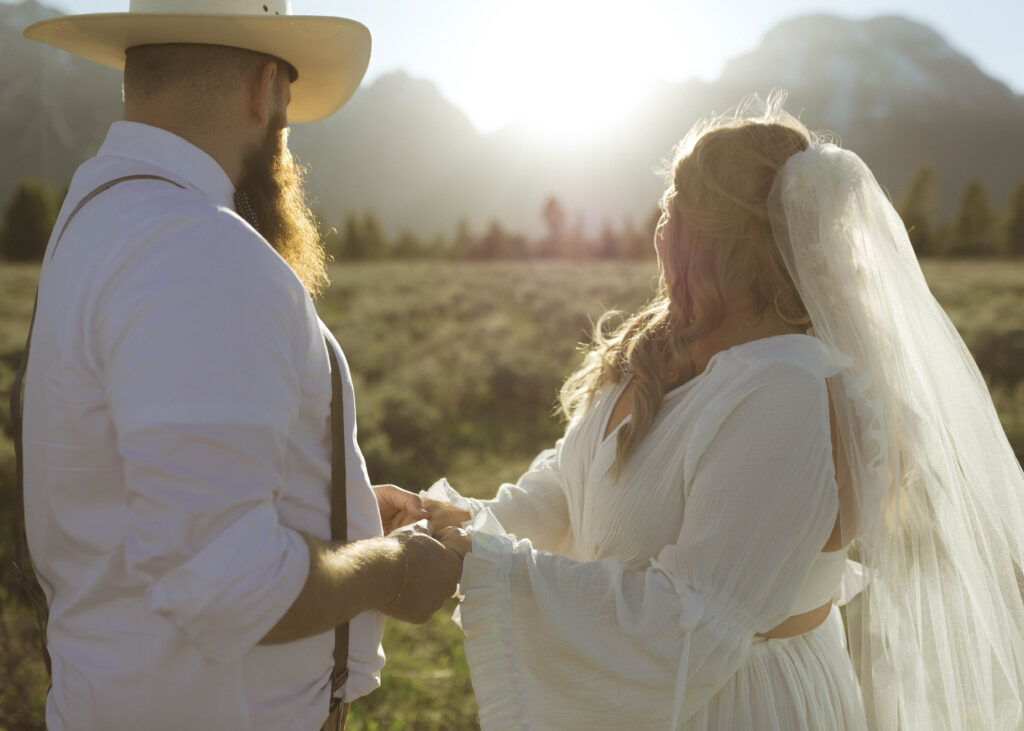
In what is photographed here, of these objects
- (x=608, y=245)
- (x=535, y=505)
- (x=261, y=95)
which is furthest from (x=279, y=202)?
(x=608, y=245)

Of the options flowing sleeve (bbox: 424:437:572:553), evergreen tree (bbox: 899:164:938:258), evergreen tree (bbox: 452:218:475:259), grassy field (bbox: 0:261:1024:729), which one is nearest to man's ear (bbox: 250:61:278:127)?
flowing sleeve (bbox: 424:437:572:553)

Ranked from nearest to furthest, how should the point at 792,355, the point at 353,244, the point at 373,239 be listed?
1. the point at 792,355
2. the point at 353,244
3. the point at 373,239

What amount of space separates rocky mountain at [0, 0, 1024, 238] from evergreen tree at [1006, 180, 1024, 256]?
253 ft

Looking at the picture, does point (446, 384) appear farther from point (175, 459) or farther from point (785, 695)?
point (175, 459)

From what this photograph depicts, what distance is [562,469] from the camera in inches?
112

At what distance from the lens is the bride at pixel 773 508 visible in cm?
203

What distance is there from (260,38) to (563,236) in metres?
56.5

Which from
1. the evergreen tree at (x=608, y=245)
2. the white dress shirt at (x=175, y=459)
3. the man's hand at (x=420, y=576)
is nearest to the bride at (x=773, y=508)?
the man's hand at (x=420, y=576)

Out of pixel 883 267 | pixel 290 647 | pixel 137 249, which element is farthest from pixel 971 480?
pixel 137 249

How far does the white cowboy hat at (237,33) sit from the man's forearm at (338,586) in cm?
124

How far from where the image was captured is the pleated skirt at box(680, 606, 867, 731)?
2.26 metres

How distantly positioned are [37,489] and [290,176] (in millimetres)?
1013

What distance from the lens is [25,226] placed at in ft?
125

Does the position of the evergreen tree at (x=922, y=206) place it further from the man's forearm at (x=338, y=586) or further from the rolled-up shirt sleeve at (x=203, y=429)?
the rolled-up shirt sleeve at (x=203, y=429)
